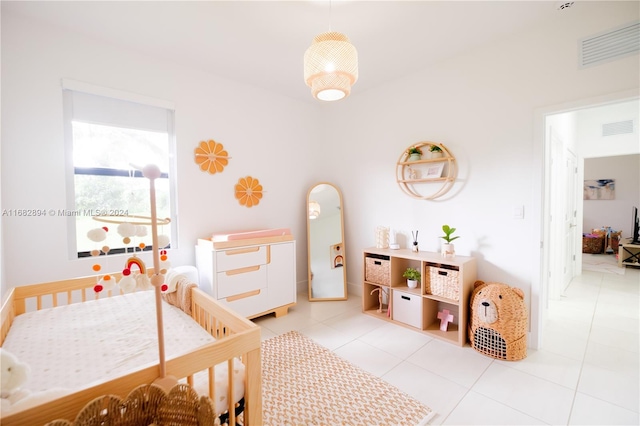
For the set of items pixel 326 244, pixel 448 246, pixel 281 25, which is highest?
pixel 281 25

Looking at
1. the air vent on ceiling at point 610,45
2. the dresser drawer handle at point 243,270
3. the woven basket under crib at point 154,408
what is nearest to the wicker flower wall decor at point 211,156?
the dresser drawer handle at point 243,270

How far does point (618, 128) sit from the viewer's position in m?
3.70

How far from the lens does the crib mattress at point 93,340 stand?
3.56 ft

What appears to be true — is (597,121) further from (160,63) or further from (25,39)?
(25,39)

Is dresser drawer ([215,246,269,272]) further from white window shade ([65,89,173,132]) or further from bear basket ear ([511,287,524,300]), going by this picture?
bear basket ear ([511,287,524,300])

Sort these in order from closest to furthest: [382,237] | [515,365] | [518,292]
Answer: [515,365] → [518,292] → [382,237]

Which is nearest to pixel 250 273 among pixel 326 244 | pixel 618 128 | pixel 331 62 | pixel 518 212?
pixel 326 244

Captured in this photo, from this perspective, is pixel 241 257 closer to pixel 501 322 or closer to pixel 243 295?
pixel 243 295

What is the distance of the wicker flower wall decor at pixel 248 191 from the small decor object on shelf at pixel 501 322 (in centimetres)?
244

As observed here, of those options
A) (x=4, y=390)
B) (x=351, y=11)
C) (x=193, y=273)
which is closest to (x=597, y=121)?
(x=351, y=11)

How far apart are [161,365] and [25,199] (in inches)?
80.7

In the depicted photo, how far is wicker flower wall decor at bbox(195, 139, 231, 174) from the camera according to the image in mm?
2820

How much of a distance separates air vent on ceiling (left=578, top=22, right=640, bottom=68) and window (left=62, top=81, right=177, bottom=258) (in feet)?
11.2

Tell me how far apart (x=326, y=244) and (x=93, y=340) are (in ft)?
8.33
